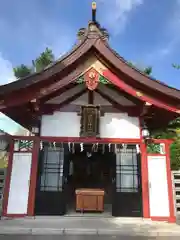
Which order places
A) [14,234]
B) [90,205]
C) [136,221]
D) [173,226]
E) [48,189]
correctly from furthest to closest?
[90,205] < [48,189] < [136,221] < [173,226] < [14,234]

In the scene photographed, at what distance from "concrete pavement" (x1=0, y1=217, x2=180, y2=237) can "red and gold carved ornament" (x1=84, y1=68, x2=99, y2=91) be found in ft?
13.7

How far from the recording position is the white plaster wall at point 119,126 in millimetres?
8484

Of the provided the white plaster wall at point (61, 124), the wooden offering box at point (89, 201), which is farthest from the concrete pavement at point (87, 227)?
the white plaster wall at point (61, 124)

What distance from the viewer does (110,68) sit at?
8.21m

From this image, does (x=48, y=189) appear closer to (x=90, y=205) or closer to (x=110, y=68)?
(x=90, y=205)

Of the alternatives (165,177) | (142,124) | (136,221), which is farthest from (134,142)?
(136,221)

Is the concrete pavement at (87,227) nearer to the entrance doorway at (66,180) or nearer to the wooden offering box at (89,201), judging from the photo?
the entrance doorway at (66,180)

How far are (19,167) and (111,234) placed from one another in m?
3.68

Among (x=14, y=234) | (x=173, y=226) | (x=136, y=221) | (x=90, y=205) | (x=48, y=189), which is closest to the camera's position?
(x=14, y=234)

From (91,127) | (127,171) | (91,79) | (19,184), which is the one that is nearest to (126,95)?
(91,79)

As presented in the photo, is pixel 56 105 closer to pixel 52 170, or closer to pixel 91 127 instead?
pixel 91 127

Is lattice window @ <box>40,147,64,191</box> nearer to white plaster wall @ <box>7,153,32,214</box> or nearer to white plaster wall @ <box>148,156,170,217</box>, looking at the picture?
white plaster wall @ <box>7,153,32,214</box>

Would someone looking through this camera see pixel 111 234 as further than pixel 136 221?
No

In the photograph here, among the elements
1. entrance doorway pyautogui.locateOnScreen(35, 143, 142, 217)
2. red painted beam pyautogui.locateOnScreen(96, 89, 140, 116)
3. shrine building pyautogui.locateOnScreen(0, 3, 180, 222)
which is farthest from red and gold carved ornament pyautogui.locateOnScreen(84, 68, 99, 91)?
entrance doorway pyautogui.locateOnScreen(35, 143, 142, 217)
